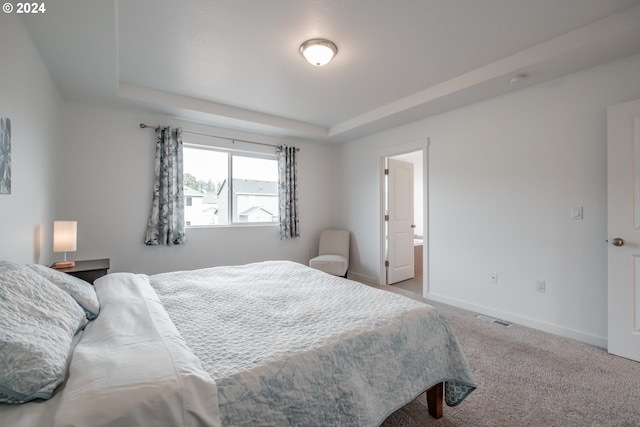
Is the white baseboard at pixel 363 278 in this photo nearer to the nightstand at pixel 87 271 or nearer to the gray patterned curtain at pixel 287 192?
the gray patterned curtain at pixel 287 192

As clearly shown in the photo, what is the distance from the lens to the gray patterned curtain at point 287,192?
4.52 metres

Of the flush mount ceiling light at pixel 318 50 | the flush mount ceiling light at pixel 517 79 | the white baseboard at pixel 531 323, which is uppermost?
the flush mount ceiling light at pixel 318 50

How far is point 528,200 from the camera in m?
2.86

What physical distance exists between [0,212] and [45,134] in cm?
123

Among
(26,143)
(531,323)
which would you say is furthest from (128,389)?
(531,323)

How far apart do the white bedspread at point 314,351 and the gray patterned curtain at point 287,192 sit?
2.54 m

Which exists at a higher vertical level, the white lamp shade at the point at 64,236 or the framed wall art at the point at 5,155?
the framed wall art at the point at 5,155

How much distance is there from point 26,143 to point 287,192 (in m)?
2.95

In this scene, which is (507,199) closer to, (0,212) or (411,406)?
(411,406)

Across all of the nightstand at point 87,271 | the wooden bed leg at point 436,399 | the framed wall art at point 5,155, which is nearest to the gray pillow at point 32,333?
the framed wall art at point 5,155

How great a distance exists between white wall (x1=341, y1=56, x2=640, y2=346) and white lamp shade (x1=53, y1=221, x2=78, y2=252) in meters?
3.90

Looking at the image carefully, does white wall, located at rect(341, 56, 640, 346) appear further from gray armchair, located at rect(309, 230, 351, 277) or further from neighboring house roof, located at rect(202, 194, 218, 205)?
neighboring house roof, located at rect(202, 194, 218, 205)

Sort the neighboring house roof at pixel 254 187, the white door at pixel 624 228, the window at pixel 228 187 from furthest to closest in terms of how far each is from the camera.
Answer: the neighboring house roof at pixel 254 187
the window at pixel 228 187
the white door at pixel 624 228

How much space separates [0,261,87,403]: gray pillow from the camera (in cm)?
79
